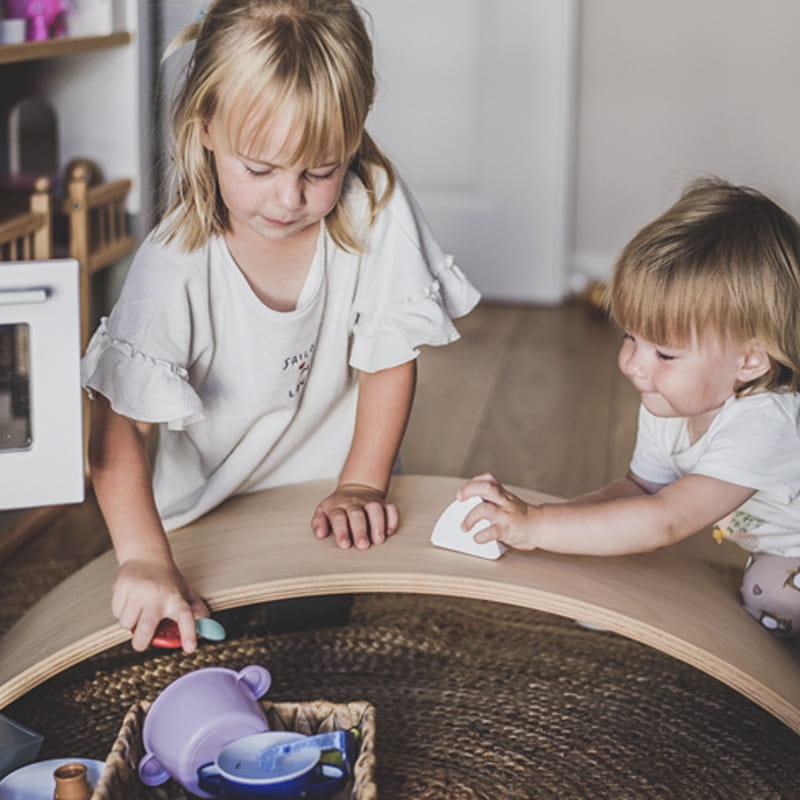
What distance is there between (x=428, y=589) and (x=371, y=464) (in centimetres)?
20

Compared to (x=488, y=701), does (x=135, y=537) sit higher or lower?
higher

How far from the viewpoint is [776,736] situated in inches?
42.4

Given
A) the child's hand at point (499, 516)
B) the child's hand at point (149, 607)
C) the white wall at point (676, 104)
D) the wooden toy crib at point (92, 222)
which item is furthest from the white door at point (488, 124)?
the child's hand at point (149, 607)

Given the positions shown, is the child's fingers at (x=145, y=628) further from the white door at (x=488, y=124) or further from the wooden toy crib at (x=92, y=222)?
the white door at (x=488, y=124)

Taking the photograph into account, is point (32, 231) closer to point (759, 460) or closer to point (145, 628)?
point (145, 628)

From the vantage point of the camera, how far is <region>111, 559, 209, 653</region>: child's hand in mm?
868

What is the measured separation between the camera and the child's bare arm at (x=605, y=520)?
97 cm

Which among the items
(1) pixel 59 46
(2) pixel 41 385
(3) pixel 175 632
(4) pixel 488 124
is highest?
(1) pixel 59 46

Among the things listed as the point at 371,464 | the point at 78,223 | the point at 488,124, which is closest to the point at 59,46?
the point at 78,223

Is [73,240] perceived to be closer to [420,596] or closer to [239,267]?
[239,267]

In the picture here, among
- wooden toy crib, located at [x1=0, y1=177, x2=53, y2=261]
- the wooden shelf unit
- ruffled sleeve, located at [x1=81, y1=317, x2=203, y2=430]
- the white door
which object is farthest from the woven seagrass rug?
the white door

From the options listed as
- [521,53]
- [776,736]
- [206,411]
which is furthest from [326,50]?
[521,53]

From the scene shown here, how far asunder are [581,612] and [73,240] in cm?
93

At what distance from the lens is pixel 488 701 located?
44.1 inches
